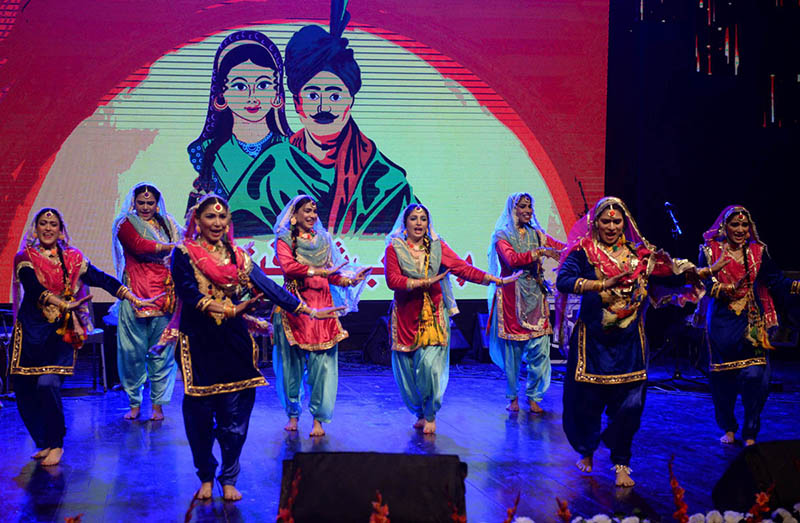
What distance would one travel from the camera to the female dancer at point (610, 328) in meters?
4.07

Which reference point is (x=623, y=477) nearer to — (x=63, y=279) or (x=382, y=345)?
(x=63, y=279)

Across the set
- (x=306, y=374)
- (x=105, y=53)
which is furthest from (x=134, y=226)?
(x=105, y=53)

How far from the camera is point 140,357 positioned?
18.8 feet

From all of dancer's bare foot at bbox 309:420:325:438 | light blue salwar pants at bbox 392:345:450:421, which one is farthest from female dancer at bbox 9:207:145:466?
light blue salwar pants at bbox 392:345:450:421

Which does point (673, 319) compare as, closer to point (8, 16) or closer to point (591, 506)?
point (591, 506)

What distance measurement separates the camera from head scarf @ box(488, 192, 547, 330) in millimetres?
5973

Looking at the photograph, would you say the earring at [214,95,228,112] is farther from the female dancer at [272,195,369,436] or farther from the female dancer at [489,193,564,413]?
the female dancer at [489,193,564,413]

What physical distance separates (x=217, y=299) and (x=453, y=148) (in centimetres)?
479

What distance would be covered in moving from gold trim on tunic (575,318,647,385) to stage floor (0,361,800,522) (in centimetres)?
53

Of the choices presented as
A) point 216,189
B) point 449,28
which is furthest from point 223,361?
point 449,28

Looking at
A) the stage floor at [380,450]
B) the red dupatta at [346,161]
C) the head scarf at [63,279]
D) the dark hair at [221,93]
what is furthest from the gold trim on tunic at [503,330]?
the dark hair at [221,93]

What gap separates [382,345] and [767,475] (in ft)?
18.1

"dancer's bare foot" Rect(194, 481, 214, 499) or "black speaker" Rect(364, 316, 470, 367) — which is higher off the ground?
"black speaker" Rect(364, 316, 470, 367)

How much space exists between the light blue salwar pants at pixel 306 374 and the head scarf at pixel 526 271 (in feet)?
5.27
